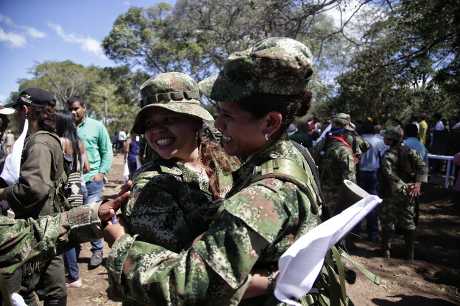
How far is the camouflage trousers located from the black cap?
5210 millimetres

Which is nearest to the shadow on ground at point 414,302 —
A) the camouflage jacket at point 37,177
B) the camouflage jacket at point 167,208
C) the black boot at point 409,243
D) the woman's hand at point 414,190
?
the black boot at point 409,243

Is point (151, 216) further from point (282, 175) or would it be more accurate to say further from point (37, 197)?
point (37, 197)

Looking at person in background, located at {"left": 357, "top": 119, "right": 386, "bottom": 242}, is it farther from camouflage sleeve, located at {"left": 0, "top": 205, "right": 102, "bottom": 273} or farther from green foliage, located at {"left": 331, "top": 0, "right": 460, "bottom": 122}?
camouflage sleeve, located at {"left": 0, "top": 205, "right": 102, "bottom": 273}

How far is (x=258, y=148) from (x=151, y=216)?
1.53 ft

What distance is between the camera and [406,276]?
223 inches

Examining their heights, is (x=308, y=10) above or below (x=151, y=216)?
above

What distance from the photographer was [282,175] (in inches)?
49.9

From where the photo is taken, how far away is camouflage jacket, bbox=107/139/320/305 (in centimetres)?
112

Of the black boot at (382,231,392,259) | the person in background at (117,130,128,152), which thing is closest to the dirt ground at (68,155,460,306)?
the black boot at (382,231,392,259)

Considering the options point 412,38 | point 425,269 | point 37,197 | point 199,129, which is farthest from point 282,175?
point 412,38

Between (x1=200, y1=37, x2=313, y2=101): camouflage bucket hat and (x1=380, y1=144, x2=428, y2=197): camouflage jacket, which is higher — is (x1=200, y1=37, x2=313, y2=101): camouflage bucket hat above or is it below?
above

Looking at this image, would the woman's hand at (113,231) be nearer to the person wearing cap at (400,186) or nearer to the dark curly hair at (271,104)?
the dark curly hair at (271,104)

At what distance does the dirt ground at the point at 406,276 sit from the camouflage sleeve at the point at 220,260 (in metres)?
3.03

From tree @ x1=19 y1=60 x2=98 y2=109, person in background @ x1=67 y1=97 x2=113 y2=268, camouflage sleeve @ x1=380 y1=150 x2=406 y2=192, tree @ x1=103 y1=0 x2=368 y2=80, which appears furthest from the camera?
tree @ x1=19 y1=60 x2=98 y2=109
